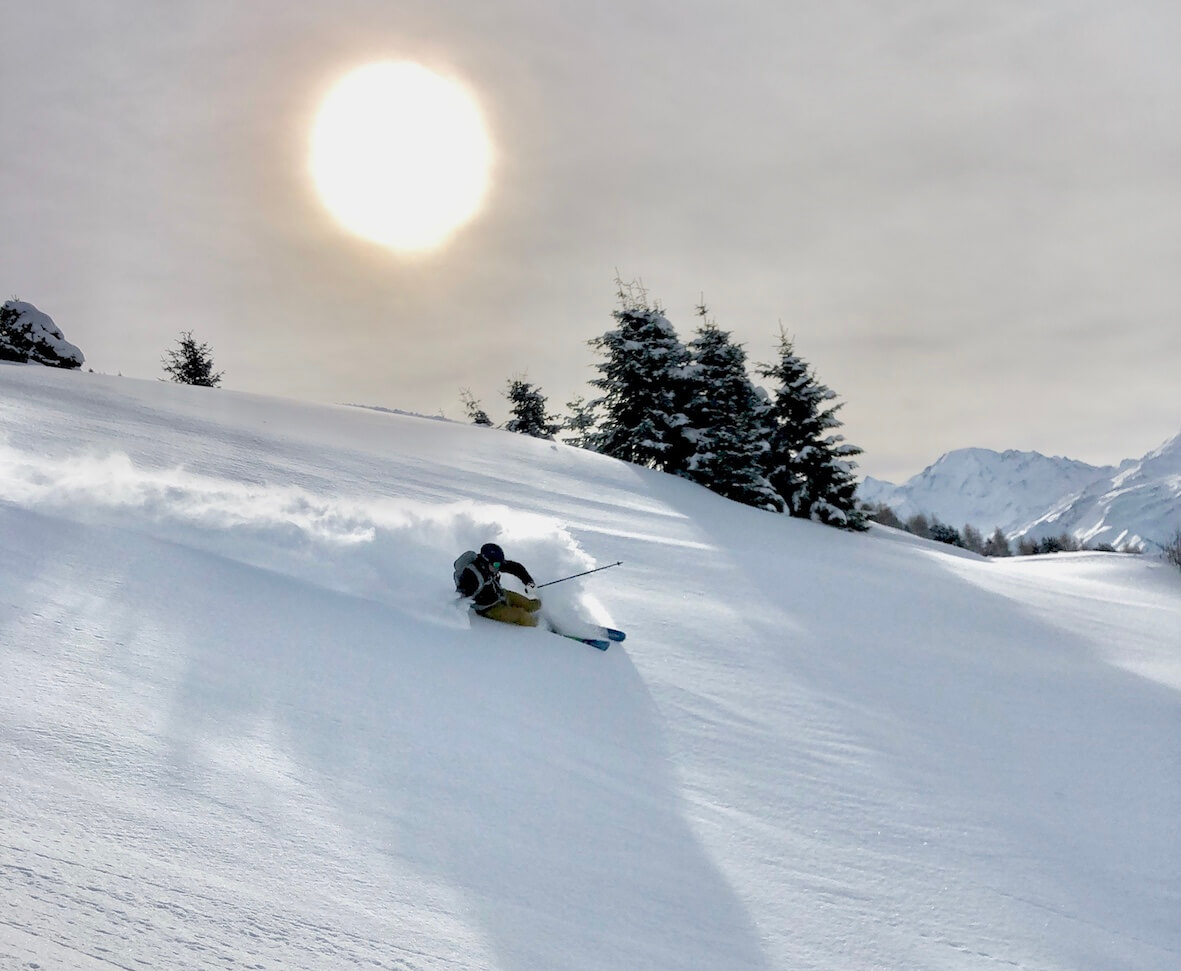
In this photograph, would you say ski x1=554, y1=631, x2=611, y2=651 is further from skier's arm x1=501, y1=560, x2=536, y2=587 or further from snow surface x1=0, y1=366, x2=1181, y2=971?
skier's arm x1=501, y1=560, x2=536, y2=587

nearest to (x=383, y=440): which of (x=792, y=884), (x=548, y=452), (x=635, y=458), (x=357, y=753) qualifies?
(x=548, y=452)

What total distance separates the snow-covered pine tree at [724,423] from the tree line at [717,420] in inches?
1.5

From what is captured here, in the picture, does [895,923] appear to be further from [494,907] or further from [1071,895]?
[494,907]

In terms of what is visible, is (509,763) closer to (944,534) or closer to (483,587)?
(483,587)

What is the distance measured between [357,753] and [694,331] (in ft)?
85.1

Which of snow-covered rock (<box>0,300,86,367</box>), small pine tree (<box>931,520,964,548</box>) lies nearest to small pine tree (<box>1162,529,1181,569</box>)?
snow-covered rock (<box>0,300,86,367</box>)

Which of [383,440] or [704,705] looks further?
[383,440]

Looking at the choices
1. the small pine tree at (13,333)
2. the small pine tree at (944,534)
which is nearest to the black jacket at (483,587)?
the small pine tree at (13,333)


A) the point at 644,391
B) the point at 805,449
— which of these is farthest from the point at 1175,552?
the point at 644,391

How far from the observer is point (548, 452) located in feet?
67.2

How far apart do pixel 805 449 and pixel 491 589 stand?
68.2 feet

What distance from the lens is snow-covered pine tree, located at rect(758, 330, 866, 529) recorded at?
2502 cm

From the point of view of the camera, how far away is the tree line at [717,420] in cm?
2533

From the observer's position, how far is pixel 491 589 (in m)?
6.59
